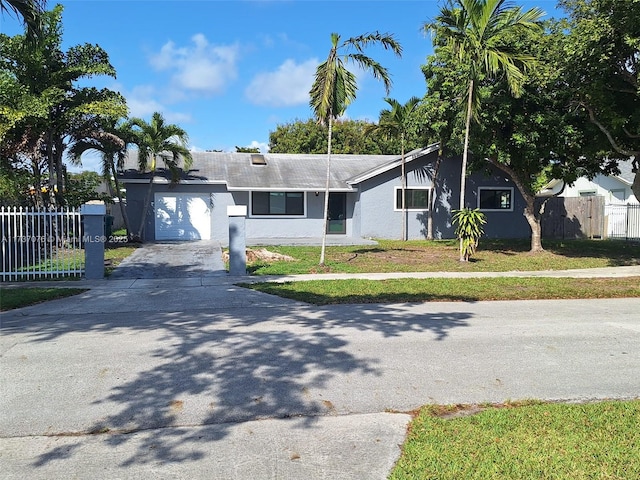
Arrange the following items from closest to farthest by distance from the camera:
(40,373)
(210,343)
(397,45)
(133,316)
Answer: (40,373) < (210,343) < (133,316) < (397,45)

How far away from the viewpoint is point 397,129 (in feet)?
72.0

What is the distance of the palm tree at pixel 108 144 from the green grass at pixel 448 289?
404 inches

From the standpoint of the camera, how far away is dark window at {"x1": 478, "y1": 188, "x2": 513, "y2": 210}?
926 inches

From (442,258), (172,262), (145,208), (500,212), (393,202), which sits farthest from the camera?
(500,212)

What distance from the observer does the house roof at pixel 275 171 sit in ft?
72.2

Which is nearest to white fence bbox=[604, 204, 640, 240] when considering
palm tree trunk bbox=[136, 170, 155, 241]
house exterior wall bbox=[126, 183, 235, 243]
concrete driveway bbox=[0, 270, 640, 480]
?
house exterior wall bbox=[126, 183, 235, 243]

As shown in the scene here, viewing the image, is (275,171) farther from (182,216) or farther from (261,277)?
(261,277)

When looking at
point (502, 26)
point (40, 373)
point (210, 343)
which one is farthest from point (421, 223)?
point (40, 373)

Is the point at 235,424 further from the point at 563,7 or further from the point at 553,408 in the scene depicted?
the point at 563,7

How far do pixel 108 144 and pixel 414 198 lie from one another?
1307 centimetres

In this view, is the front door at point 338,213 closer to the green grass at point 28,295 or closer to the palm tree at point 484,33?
the palm tree at point 484,33

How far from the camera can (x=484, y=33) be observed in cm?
1391

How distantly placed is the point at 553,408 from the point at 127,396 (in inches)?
149

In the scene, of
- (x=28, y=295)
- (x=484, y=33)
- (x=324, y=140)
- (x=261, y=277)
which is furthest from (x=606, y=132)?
(x=324, y=140)
